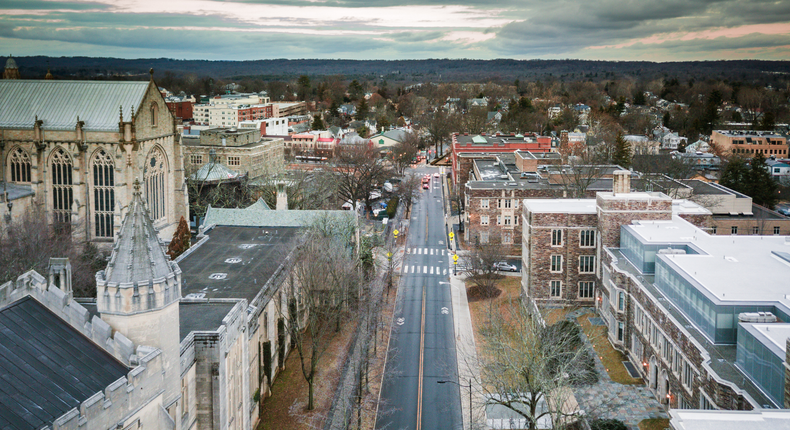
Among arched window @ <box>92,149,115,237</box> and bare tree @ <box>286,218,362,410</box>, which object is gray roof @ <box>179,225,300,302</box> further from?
arched window @ <box>92,149,115,237</box>

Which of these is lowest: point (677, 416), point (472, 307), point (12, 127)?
point (472, 307)

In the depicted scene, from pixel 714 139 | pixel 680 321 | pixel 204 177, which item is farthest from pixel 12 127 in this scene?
pixel 714 139

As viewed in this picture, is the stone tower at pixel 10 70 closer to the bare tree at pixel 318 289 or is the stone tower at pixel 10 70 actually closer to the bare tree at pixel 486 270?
the bare tree at pixel 318 289

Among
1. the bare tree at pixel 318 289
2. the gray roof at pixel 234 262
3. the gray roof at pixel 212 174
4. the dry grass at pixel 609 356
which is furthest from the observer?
the gray roof at pixel 212 174

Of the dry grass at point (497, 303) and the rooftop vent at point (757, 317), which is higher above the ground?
the rooftop vent at point (757, 317)

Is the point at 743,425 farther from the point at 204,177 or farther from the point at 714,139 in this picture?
the point at 714,139

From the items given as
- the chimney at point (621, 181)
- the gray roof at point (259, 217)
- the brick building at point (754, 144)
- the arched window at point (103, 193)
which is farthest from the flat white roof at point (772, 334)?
the brick building at point (754, 144)

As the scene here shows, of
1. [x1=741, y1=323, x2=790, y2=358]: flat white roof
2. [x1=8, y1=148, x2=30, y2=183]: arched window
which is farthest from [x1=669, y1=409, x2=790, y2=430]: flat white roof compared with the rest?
[x1=8, y1=148, x2=30, y2=183]: arched window
